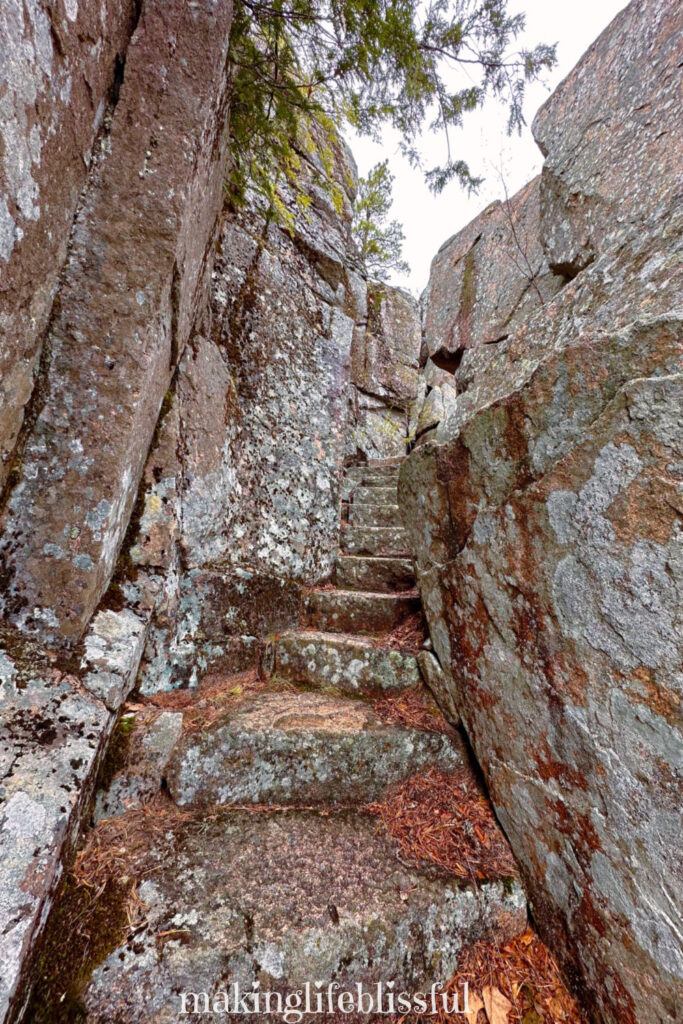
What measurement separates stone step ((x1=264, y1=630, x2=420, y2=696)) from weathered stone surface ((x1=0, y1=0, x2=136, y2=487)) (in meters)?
1.86

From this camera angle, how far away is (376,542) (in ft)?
13.1

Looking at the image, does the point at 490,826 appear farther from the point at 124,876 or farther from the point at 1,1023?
the point at 1,1023

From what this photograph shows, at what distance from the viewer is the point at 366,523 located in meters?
4.37

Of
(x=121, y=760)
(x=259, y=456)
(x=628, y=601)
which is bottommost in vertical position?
(x=121, y=760)

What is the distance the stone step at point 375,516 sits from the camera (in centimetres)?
435

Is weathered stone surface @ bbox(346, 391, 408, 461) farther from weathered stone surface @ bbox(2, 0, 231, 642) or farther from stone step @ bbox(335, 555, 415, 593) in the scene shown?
weathered stone surface @ bbox(2, 0, 231, 642)

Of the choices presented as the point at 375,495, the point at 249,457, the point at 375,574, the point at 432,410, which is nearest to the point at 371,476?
the point at 375,495

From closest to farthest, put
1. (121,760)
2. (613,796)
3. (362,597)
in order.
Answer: (613,796)
(121,760)
(362,597)

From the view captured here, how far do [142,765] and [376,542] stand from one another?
2.55m

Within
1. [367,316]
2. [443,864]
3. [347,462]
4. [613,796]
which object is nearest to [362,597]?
[443,864]

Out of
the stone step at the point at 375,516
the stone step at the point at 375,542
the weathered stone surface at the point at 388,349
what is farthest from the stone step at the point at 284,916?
the weathered stone surface at the point at 388,349

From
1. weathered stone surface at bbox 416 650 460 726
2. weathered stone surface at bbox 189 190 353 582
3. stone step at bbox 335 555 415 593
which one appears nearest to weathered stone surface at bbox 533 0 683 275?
weathered stone surface at bbox 189 190 353 582

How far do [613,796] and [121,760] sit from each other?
2.07 m

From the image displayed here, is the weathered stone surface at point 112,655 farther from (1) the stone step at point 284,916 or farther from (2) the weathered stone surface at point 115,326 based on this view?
(1) the stone step at point 284,916
